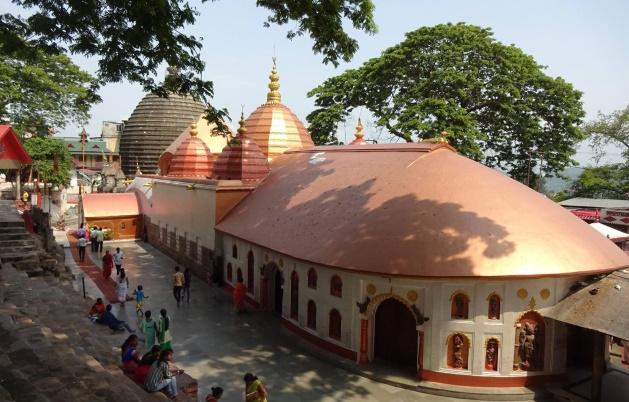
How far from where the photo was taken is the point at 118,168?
4278 centimetres

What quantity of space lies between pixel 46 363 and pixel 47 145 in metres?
34.5

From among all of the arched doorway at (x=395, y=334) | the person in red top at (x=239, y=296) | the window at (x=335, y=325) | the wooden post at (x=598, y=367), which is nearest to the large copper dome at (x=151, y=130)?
the person in red top at (x=239, y=296)

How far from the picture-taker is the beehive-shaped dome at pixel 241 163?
20812 mm

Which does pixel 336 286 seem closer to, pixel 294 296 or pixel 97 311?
pixel 294 296

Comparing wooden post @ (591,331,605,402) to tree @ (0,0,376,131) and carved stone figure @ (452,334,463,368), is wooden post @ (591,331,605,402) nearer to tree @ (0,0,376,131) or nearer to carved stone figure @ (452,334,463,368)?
carved stone figure @ (452,334,463,368)

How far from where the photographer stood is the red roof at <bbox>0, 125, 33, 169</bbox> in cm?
1425

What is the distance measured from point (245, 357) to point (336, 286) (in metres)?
3.13

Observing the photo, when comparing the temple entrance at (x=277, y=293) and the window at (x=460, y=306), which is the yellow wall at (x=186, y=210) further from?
the window at (x=460, y=306)

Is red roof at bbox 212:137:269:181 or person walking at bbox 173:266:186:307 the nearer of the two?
person walking at bbox 173:266:186:307

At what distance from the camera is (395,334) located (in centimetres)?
1245

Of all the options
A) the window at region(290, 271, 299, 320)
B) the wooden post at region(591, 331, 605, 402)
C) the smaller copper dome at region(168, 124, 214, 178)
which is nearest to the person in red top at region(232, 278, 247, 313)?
the window at region(290, 271, 299, 320)

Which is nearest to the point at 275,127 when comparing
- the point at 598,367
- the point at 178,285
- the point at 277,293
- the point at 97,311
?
the point at 178,285

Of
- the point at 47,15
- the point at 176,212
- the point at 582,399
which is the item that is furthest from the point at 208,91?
the point at 176,212

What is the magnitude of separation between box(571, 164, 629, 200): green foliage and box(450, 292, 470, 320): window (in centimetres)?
3085
